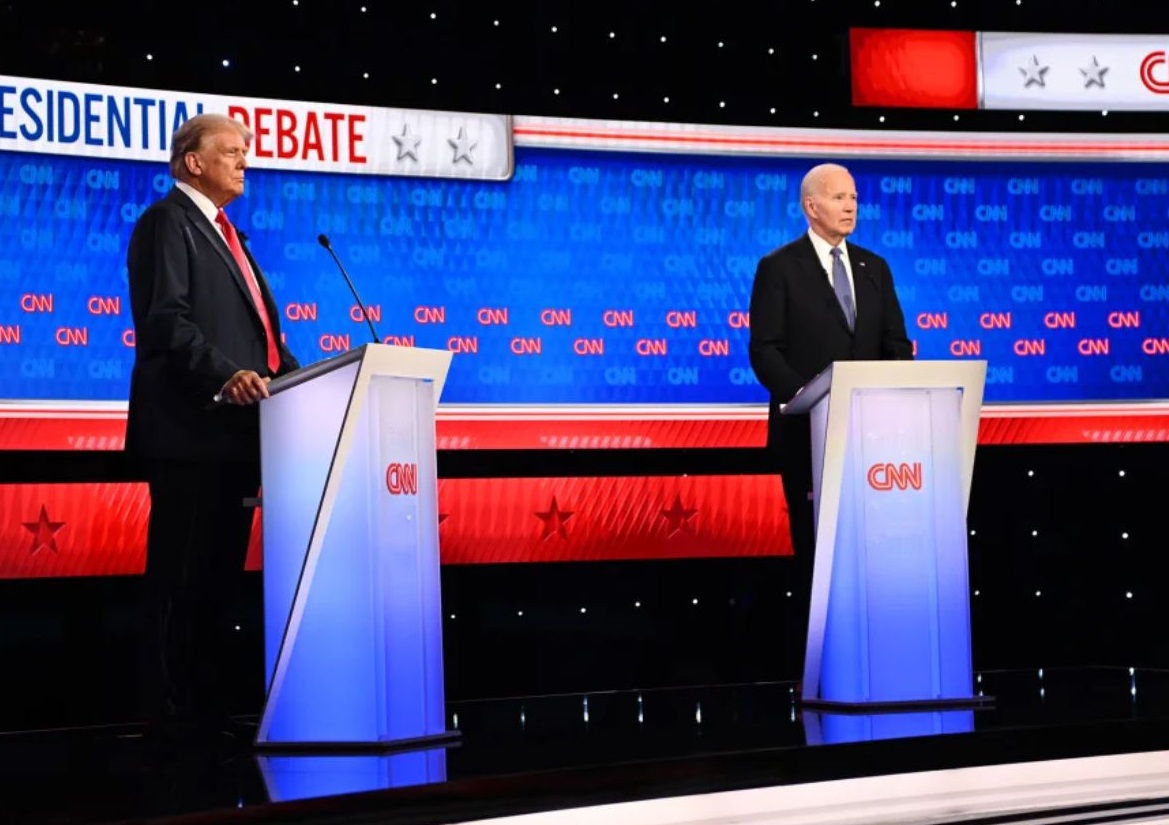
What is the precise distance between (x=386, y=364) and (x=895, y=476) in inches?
47.0

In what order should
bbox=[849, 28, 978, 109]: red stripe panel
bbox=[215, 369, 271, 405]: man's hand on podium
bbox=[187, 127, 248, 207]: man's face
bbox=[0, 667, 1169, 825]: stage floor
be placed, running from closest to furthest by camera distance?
bbox=[0, 667, 1169, 825]: stage floor < bbox=[215, 369, 271, 405]: man's hand on podium < bbox=[187, 127, 248, 207]: man's face < bbox=[849, 28, 978, 109]: red stripe panel

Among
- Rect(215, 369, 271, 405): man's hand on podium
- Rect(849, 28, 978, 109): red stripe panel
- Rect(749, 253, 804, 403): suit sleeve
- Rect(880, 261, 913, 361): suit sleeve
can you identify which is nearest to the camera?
Rect(215, 369, 271, 405): man's hand on podium

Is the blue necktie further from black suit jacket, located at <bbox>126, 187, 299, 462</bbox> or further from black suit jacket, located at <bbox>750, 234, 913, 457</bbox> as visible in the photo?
black suit jacket, located at <bbox>126, 187, 299, 462</bbox>

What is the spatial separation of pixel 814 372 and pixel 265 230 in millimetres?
1701

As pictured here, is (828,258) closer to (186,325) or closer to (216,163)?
(216,163)

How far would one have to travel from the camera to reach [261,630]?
477 centimetres

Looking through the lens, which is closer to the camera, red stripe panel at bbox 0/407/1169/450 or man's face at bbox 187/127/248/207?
man's face at bbox 187/127/248/207

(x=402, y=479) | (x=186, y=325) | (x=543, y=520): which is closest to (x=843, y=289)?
(x=543, y=520)

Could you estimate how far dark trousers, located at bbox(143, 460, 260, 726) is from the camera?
335cm

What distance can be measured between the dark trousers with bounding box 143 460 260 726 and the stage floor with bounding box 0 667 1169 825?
124 mm

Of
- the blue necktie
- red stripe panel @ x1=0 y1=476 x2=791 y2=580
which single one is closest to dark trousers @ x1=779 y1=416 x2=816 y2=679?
the blue necktie

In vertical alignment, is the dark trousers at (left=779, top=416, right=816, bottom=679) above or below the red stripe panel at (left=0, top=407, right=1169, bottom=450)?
below

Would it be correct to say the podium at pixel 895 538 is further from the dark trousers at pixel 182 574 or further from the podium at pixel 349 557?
the dark trousers at pixel 182 574

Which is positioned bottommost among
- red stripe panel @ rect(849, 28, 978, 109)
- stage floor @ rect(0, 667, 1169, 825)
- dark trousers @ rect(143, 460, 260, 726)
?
stage floor @ rect(0, 667, 1169, 825)
